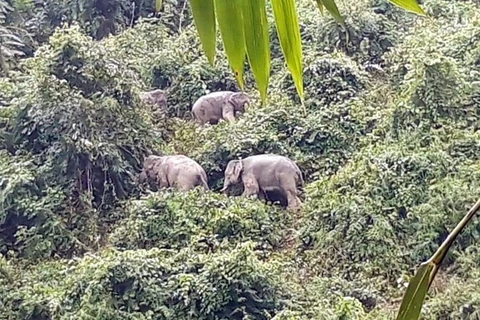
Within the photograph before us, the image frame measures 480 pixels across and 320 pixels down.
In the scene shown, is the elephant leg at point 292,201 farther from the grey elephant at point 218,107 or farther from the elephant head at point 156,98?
the elephant head at point 156,98

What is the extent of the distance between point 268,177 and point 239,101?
0.94 meters

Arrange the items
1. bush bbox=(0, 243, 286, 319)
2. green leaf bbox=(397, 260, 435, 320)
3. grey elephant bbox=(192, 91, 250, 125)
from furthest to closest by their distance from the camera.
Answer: grey elephant bbox=(192, 91, 250, 125)
bush bbox=(0, 243, 286, 319)
green leaf bbox=(397, 260, 435, 320)

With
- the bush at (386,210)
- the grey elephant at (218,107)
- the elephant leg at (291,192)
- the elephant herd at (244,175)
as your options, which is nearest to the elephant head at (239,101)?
the grey elephant at (218,107)

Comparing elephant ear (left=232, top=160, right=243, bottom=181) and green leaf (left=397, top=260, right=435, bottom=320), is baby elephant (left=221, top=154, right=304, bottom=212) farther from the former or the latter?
green leaf (left=397, top=260, right=435, bottom=320)

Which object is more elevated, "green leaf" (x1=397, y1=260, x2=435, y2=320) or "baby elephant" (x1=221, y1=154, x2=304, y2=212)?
"green leaf" (x1=397, y1=260, x2=435, y2=320)

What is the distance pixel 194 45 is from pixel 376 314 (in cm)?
279

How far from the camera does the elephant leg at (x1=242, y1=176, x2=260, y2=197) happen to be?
3.83 meters

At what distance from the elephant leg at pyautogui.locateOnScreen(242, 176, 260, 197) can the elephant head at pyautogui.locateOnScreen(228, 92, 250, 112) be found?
0.87m

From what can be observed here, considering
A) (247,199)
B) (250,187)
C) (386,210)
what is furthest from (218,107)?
(386,210)

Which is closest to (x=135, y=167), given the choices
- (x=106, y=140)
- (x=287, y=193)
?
(x=106, y=140)

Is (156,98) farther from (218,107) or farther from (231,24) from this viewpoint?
(231,24)

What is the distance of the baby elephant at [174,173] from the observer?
12.7 feet

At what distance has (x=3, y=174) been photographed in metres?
3.80

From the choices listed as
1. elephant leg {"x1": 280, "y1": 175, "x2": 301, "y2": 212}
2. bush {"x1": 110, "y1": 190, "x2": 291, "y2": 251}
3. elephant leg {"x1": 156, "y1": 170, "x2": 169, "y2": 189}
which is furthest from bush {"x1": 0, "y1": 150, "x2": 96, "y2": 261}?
elephant leg {"x1": 280, "y1": 175, "x2": 301, "y2": 212}
